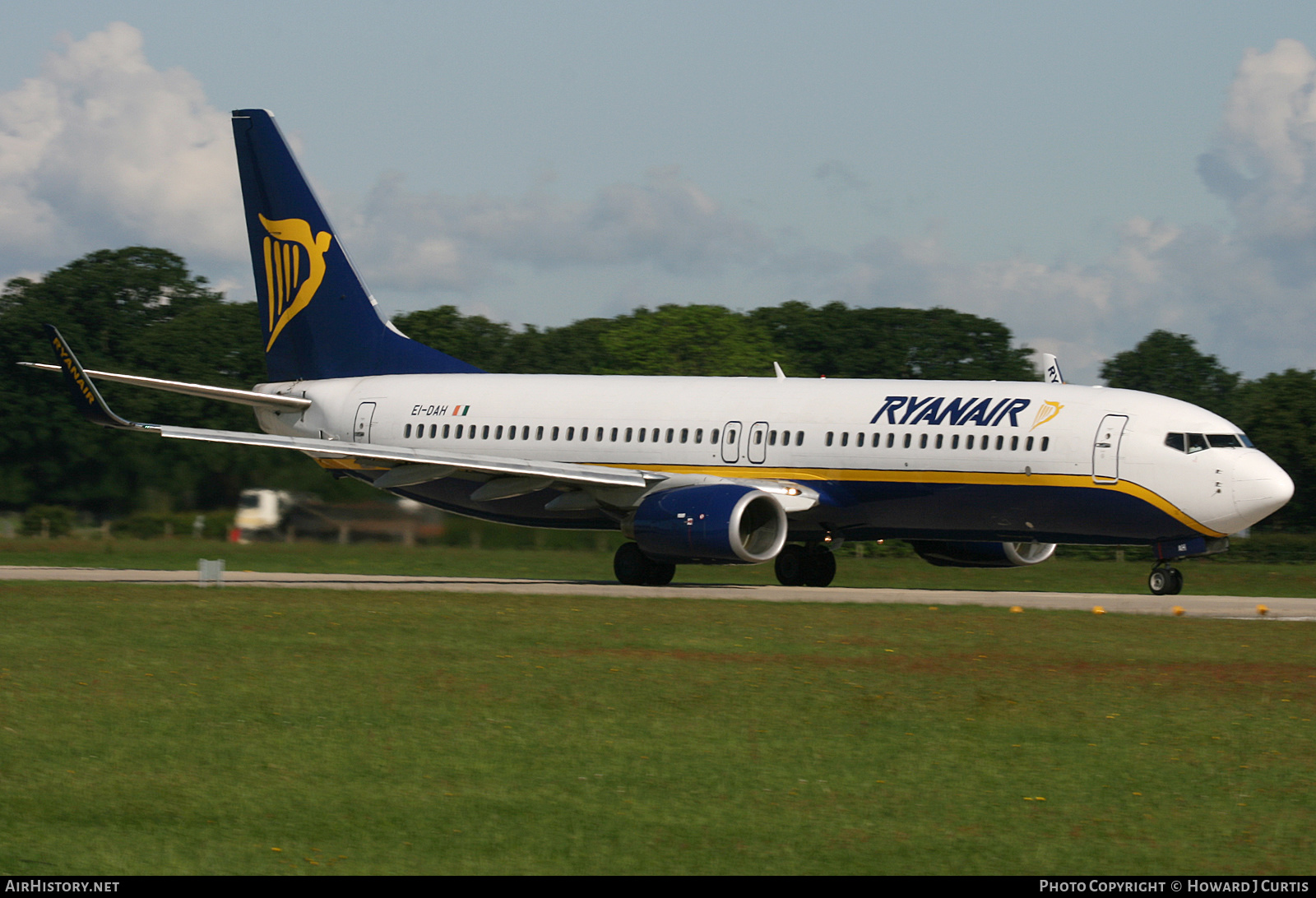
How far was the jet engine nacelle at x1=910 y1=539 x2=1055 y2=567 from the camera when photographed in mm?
32000

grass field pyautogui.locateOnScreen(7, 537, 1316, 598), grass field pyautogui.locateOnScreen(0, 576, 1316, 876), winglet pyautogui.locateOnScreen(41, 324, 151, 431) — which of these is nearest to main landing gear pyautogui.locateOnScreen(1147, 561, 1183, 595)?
grass field pyautogui.locateOnScreen(7, 537, 1316, 598)

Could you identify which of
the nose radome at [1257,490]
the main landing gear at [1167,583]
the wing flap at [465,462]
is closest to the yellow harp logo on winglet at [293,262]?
the wing flap at [465,462]

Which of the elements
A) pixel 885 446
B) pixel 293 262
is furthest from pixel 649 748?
pixel 293 262

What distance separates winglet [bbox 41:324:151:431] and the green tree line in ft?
27.6

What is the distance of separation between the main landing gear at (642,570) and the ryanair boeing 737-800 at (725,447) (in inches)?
1.4

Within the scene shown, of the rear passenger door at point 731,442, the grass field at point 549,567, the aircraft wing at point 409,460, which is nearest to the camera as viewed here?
the aircraft wing at point 409,460

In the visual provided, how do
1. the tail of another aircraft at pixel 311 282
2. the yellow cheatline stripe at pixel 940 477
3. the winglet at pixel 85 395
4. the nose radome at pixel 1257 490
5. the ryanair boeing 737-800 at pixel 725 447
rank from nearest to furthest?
the nose radome at pixel 1257 490
the yellow cheatline stripe at pixel 940 477
the ryanair boeing 737-800 at pixel 725 447
the winglet at pixel 85 395
the tail of another aircraft at pixel 311 282

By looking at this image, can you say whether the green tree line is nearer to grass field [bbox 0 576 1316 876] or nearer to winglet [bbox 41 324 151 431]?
winglet [bbox 41 324 151 431]

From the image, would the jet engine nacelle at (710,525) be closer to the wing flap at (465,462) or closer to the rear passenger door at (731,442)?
the wing flap at (465,462)

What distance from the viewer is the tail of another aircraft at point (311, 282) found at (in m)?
37.2

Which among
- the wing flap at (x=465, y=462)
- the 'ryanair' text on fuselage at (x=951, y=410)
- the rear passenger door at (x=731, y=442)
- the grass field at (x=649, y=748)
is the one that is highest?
the 'ryanair' text on fuselage at (x=951, y=410)

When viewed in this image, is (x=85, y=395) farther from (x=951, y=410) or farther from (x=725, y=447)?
(x=951, y=410)

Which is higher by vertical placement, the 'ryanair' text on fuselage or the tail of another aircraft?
the tail of another aircraft
